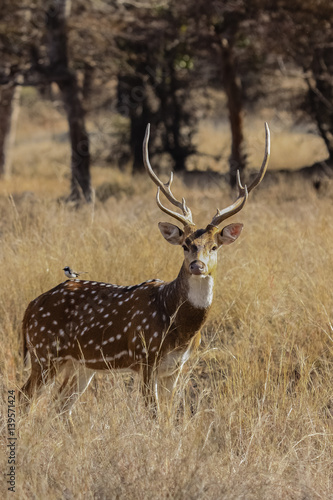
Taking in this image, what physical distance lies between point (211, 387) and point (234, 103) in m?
10.4

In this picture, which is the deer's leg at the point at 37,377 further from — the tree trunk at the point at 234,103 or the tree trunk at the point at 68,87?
the tree trunk at the point at 234,103

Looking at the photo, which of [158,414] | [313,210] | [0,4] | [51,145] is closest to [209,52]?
[0,4]

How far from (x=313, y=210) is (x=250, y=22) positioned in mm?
4916

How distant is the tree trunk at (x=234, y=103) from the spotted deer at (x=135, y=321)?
9290 mm

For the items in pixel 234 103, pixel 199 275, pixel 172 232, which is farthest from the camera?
pixel 234 103

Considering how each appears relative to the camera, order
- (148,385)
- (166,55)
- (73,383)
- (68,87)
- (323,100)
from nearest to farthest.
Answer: (148,385), (73,383), (68,87), (323,100), (166,55)

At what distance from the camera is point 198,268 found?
446 centimetres

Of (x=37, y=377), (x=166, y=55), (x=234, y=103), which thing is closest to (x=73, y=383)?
(x=37, y=377)

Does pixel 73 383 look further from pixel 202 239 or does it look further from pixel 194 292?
pixel 202 239

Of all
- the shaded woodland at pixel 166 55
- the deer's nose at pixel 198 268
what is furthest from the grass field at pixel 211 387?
the shaded woodland at pixel 166 55

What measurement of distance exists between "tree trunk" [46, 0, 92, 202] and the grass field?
3.88 m

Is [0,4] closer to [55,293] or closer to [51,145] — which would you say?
[55,293]

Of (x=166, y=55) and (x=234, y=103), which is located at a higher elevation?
(x=166, y=55)

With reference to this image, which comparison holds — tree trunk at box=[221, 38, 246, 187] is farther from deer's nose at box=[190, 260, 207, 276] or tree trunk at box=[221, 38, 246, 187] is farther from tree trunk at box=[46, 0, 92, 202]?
deer's nose at box=[190, 260, 207, 276]
